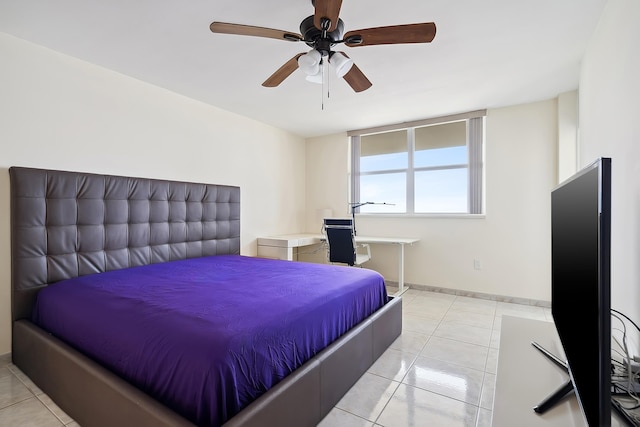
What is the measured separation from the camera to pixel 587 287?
2.76 feet

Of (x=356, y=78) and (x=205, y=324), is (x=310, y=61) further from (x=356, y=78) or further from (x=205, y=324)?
(x=205, y=324)

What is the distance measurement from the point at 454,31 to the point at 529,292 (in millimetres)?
2967

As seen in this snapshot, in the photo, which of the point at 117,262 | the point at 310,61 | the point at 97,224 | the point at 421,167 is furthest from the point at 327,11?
the point at 421,167

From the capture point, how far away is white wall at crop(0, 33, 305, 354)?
84.0 inches

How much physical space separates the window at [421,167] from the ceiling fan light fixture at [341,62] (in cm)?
245

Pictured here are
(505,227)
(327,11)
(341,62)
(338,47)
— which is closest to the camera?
(327,11)

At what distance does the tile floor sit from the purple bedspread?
368 mm

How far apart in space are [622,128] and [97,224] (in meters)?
3.57

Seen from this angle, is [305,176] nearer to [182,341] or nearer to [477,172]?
[477,172]

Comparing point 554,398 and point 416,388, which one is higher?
point 554,398

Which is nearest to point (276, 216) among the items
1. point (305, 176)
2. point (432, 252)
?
point (305, 176)

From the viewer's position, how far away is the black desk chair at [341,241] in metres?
3.60

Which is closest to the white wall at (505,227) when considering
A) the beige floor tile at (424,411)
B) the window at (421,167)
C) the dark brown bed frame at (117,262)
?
the window at (421,167)

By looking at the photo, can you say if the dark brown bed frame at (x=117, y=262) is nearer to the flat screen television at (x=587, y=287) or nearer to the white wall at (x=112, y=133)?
the white wall at (x=112, y=133)
